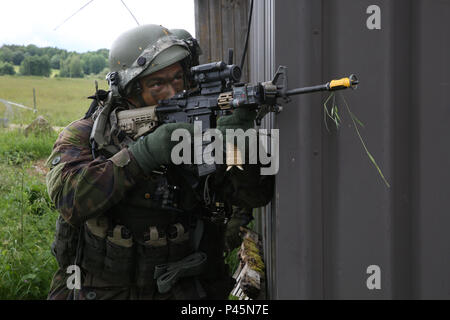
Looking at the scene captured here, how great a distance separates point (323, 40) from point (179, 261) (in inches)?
55.1

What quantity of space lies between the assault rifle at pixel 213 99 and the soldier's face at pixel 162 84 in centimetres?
11

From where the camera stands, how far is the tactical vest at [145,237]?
227cm

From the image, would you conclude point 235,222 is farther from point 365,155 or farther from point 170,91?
point 365,155

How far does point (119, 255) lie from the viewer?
2262 millimetres

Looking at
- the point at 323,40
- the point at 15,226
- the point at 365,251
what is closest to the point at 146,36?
the point at 323,40

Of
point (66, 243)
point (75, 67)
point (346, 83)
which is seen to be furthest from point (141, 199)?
point (75, 67)

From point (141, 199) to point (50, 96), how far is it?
915 cm

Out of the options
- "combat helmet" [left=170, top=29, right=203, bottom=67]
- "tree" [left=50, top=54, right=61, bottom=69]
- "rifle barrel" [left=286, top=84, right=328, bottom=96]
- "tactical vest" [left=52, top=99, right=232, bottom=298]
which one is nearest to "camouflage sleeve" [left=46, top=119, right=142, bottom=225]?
"tactical vest" [left=52, top=99, right=232, bottom=298]

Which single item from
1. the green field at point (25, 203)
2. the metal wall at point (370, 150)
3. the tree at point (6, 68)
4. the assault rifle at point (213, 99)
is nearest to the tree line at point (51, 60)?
the tree at point (6, 68)

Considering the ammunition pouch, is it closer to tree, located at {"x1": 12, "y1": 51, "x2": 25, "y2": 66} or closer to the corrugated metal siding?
the corrugated metal siding

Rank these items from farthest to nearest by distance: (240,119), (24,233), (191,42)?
(24,233) < (191,42) < (240,119)

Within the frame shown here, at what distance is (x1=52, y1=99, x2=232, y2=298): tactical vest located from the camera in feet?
7.45

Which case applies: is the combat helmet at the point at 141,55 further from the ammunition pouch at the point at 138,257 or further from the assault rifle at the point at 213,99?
the ammunition pouch at the point at 138,257

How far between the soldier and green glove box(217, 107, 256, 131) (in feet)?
0.76
